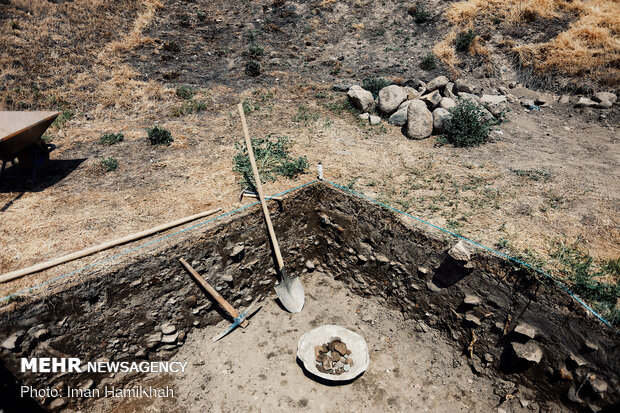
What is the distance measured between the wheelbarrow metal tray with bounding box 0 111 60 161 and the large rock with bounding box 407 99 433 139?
10900 mm

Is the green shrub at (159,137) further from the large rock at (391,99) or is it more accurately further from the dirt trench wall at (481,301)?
the large rock at (391,99)

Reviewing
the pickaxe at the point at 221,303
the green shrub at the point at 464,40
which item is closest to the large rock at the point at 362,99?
the green shrub at the point at 464,40

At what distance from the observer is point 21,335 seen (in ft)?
17.7

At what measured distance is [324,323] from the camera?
774cm

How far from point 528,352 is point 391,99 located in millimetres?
9798

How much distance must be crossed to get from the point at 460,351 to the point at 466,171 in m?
5.18

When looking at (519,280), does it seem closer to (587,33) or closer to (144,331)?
(144,331)

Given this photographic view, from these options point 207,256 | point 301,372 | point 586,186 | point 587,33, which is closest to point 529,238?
point 586,186

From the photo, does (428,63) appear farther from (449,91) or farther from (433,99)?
(433,99)

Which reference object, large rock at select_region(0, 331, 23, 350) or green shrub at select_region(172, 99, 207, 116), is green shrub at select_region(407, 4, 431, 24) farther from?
large rock at select_region(0, 331, 23, 350)

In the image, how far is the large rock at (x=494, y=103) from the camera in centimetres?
1248

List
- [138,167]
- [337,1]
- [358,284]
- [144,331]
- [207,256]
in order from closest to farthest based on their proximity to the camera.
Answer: [144,331]
[207,256]
[358,284]
[138,167]
[337,1]

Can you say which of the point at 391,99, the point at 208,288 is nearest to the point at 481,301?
the point at 208,288

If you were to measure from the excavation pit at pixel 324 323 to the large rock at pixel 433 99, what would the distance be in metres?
6.51
